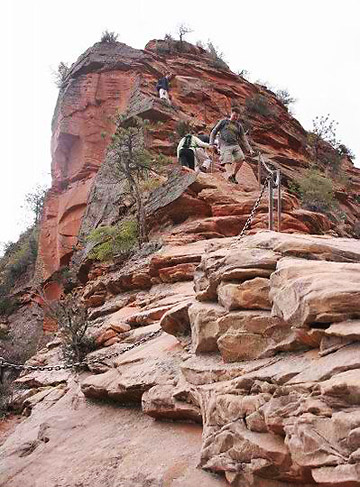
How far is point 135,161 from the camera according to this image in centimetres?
1438

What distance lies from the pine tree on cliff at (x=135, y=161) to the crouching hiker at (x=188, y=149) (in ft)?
4.24

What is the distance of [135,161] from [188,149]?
171cm

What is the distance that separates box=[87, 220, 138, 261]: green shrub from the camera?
13133mm

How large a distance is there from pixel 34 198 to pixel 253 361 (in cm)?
3180

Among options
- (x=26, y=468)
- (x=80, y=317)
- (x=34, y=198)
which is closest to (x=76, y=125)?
(x=34, y=198)

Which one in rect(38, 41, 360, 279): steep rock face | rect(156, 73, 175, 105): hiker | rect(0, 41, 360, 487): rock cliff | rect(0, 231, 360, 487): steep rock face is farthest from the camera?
rect(38, 41, 360, 279): steep rock face

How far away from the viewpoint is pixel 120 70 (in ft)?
74.6

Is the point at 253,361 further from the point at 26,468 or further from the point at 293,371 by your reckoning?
the point at 26,468

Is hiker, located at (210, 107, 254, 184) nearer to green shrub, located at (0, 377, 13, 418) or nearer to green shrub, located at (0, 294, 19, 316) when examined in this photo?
green shrub, located at (0, 377, 13, 418)

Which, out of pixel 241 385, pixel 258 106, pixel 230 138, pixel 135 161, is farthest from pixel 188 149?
pixel 258 106

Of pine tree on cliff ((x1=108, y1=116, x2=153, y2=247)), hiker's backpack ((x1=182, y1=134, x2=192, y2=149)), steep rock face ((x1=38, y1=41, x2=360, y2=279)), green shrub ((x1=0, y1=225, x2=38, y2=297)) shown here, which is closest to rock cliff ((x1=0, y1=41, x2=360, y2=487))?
pine tree on cliff ((x1=108, y1=116, x2=153, y2=247))

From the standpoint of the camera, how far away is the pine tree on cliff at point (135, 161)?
13031 mm

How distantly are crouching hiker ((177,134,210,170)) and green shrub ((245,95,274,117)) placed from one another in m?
10.6

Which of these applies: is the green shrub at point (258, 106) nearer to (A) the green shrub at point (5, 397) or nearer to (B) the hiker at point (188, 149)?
(B) the hiker at point (188, 149)
